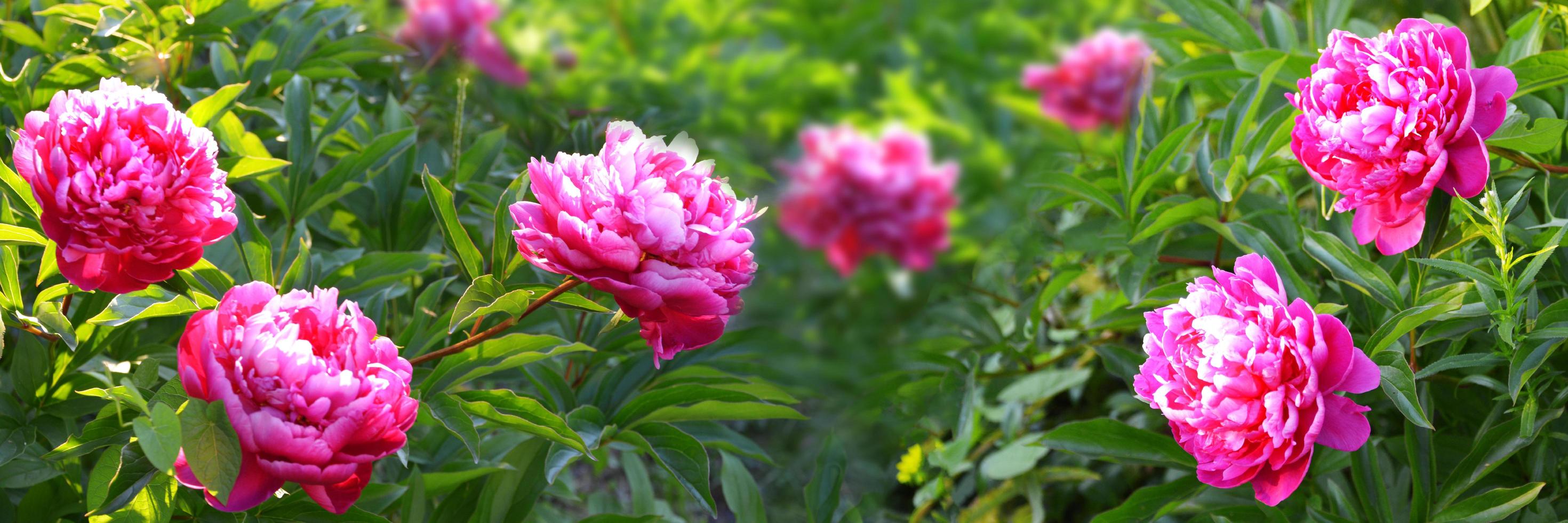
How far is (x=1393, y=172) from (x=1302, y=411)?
0.47 feet

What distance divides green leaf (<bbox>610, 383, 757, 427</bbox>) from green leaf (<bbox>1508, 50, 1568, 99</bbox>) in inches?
20.8

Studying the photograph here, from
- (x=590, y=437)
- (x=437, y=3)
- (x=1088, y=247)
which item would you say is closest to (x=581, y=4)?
(x=437, y=3)

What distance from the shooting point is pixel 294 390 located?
49cm

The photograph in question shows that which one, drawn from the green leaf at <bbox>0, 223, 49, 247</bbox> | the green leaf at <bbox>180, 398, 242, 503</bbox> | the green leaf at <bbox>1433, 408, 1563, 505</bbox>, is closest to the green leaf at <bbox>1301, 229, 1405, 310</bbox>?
the green leaf at <bbox>1433, 408, 1563, 505</bbox>

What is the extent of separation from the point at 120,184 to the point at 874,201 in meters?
1.34

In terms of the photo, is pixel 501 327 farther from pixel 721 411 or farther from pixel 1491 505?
pixel 1491 505

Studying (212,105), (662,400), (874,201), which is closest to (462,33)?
(874,201)

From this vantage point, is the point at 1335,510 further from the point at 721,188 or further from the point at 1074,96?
the point at 1074,96

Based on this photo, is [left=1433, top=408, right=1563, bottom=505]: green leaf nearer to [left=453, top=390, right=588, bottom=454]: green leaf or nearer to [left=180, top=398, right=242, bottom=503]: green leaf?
[left=453, top=390, right=588, bottom=454]: green leaf

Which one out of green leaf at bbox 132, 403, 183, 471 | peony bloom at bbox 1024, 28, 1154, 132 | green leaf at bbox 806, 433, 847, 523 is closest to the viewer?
green leaf at bbox 132, 403, 183, 471

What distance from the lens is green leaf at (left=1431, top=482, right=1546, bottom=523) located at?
2.03 feet

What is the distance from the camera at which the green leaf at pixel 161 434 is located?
1.51ft

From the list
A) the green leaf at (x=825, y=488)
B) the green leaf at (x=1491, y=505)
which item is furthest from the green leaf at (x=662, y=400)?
the green leaf at (x=1491, y=505)

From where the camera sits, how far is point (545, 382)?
760 millimetres
